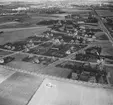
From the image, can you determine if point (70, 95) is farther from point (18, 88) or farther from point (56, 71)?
point (56, 71)

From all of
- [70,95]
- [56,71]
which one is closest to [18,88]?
[70,95]

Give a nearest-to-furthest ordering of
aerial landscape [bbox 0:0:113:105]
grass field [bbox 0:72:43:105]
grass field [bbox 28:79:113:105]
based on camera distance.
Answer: grass field [bbox 28:79:113:105]
grass field [bbox 0:72:43:105]
aerial landscape [bbox 0:0:113:105]

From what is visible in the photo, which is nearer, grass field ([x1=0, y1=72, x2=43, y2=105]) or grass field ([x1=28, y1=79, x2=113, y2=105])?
grass field ([x1=28, y1=79, x2=113, y2=105])

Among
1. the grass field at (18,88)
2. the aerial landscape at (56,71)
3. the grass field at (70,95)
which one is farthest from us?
the aerial landscape at (56,71)

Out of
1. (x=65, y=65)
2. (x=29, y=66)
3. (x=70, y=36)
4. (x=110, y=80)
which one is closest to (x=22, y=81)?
(x=29, y=66)

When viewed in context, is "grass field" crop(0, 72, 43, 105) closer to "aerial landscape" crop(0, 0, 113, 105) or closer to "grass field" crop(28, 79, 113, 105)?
"aerial landscape" crop(0, 0, 113, 105)

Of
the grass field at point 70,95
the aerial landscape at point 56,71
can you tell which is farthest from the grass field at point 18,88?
the grass field at point 70,95

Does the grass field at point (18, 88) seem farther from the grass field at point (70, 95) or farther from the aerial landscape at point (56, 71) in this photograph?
the grass field at point (70, 95)

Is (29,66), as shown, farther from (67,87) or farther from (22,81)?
(67,87)

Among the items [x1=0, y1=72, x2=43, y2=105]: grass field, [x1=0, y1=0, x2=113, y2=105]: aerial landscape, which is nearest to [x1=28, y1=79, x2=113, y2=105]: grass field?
[x1=0, y1=0, x2=113, y2=105]: aerial landscape

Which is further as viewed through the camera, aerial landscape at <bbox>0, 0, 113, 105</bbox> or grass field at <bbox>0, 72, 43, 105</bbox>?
aerial landscape at <bbox>0, 0, 113, 105</bbox>

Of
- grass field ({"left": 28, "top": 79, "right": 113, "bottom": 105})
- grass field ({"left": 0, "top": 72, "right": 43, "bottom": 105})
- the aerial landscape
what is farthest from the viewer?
the aerial landscape
